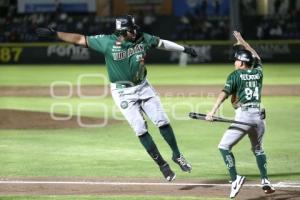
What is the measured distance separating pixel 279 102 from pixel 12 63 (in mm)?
20790

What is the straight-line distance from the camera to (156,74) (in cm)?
3222

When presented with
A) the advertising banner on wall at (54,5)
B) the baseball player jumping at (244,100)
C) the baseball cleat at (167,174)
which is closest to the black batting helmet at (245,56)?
the baseball player jumping at (244,100)

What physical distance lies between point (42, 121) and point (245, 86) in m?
Result: 9.60

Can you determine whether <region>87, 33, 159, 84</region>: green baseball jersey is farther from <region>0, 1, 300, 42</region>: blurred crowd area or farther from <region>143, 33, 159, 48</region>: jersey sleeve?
<region>0, 1, 300, 42</region>: blurred crowd area

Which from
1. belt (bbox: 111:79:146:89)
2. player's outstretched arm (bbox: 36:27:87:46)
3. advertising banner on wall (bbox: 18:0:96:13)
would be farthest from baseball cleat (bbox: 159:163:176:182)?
advertising banner on wall (bbox: 18:0:96:13)

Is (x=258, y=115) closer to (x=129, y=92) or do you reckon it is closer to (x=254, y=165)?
(x=129, y=92)

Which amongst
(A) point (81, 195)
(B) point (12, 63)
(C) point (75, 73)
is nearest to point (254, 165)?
(A) point (81, 195)

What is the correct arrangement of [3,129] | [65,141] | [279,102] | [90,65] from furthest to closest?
1. [90,65]
2. [279,102]
3. [3,129]
4. [65,141]

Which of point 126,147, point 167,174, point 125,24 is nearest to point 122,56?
point 125,24

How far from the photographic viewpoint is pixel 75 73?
3303 centimetres

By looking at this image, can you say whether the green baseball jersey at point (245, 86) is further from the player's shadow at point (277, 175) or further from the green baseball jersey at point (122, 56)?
the player's shadow at point (277, 175)

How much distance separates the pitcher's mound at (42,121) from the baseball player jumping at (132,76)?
694 cm

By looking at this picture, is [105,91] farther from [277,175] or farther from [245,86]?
[245,86]

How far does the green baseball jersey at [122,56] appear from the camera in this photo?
10359mm
